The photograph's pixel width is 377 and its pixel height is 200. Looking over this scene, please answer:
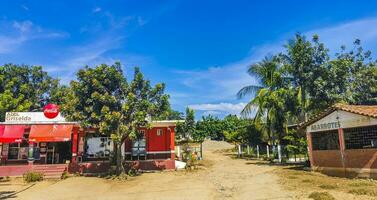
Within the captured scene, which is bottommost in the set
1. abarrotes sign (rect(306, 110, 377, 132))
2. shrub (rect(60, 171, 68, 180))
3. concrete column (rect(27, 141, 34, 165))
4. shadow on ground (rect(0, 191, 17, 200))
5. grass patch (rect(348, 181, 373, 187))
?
shadow on ground (rect(0, 191, 17, 200))

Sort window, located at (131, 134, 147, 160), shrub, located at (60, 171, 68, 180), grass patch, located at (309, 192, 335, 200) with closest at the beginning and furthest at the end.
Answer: grass patch, located at (309, 192, 335, 200)
shrub, located at (60, 171, 68, 180)
window, located at (131, 134, 147, 160)

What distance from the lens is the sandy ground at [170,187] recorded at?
16641mm

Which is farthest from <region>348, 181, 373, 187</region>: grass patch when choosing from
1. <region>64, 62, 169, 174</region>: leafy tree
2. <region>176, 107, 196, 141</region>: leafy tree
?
<region>176, 107, 196, 141</region>: leafy tree

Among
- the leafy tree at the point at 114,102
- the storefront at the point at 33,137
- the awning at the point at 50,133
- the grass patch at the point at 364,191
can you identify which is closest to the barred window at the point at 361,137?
the grass patch at the point at 364,191

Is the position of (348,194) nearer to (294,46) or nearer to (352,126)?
(352,126)

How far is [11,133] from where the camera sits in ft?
88.0

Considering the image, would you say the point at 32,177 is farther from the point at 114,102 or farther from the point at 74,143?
the point at 114,102

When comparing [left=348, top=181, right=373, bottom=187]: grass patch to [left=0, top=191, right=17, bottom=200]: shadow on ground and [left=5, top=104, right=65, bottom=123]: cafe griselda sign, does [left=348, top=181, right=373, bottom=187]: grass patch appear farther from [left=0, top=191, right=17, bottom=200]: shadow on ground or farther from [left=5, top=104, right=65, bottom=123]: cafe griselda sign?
[left=5, top=104, right=65, bottom=123]: cafe griselda sign

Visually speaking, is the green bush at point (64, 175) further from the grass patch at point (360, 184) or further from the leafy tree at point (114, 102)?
the grass patch at point (360, 184)

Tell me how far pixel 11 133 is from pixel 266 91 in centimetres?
2211

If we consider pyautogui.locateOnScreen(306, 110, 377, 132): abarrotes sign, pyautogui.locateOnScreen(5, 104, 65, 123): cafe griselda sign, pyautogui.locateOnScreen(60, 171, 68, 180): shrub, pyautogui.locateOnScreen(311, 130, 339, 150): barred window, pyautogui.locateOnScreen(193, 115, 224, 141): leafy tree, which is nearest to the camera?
pyautogui.locateOnScreen(306, 110, 377, 132): abarrotes sign

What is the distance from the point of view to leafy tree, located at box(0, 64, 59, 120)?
45169mm

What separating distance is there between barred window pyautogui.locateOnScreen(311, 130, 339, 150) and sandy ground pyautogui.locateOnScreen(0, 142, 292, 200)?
12.7 ft

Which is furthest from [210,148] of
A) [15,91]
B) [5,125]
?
[5,125]
